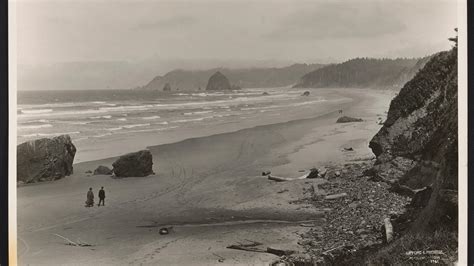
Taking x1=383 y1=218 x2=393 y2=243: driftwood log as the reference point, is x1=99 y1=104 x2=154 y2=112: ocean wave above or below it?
above

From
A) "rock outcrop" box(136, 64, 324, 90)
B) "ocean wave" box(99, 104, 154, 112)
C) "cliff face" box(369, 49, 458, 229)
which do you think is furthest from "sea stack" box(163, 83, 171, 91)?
"cliff face" box(369, 49, 458, 229)

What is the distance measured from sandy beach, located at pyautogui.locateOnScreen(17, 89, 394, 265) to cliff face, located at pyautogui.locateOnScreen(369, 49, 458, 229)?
190mm

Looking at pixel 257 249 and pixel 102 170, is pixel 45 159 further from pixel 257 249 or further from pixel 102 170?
pixel 257 249

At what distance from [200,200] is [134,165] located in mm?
773

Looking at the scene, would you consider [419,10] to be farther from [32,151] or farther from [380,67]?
[32,151]

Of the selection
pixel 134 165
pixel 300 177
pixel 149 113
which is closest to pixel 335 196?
pixel 300 177

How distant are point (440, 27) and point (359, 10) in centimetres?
85

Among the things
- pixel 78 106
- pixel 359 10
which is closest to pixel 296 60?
pixel 359 10

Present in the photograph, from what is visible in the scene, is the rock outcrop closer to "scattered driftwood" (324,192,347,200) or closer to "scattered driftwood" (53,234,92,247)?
"scattered driftwood" (324,192,347,200)

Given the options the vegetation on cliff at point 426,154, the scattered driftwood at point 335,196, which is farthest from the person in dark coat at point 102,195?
the vegetation on cliff at point 426,154

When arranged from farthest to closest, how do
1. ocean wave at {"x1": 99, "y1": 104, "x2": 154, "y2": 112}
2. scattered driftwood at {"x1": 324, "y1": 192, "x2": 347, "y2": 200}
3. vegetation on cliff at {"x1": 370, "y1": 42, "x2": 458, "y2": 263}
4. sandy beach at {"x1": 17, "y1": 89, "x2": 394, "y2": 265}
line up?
ocean wave at {"x1": 99, "y1": 104, "x2": 154, "y2": 112} → scattered driftwood at {"x1": 324, "y1": 192, "x2": 347, "y2": 200} → vegetation on cliff at {"x1": 370, "y1": 42, "x2": 458, "y2": 263} → sandy beach at {"x1": 17, "y1": 89, "x2": 394, "y2": 265}

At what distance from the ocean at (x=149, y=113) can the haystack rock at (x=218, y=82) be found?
0.24ft

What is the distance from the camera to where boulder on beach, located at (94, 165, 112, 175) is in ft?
14.5

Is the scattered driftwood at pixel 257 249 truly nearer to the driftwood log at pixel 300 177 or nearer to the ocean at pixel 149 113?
the driftwood log at pixel 300 177
